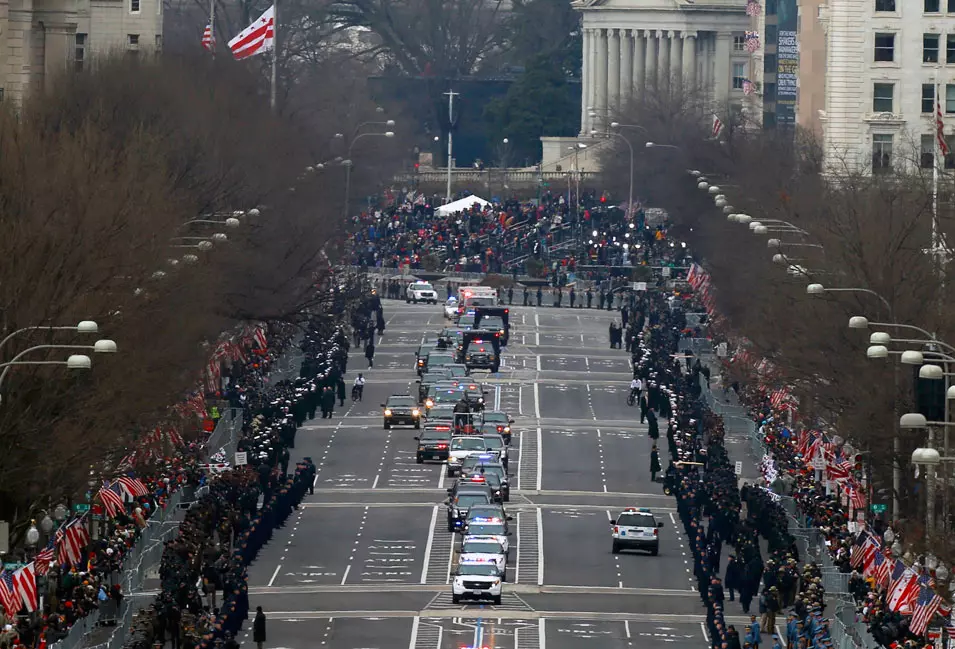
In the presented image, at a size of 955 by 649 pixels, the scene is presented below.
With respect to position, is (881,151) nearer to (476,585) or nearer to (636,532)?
(636,532)

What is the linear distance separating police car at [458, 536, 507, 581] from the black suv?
78.4 ft

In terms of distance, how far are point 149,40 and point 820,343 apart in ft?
173

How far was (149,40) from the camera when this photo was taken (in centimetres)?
11881

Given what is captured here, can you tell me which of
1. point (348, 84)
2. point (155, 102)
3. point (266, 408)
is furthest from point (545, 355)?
point (348, 84)

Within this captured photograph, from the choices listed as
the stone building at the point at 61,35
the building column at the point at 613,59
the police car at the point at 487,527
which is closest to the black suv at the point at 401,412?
the stone building at the point at 61,35

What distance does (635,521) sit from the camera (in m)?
68.2

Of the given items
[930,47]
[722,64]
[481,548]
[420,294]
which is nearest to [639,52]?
[722,64]

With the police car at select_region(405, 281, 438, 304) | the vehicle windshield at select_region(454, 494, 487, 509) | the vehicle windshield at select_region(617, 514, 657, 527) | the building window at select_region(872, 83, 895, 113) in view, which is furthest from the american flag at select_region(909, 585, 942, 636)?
the police car at select_region(405, 281, 438, 304)

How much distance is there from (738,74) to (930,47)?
8283cm

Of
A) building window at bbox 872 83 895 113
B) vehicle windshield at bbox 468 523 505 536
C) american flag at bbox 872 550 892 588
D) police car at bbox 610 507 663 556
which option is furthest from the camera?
building window at bbox 872 83 895 113

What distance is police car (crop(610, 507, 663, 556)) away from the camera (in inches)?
2677

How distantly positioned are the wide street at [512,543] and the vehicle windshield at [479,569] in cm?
67

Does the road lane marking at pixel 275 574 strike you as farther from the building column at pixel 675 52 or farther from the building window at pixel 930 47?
the building column at pixel 675 52

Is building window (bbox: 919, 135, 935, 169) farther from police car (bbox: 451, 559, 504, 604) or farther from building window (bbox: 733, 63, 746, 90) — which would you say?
building window (bbox: 733, 63, 746, 90)
